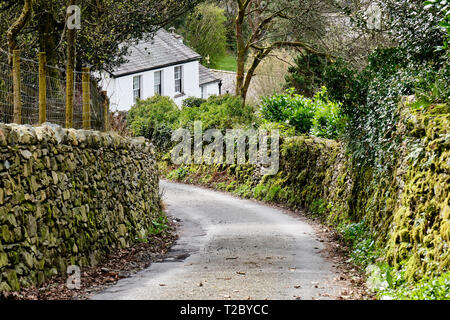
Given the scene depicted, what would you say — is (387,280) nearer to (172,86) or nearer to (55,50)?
(55,50)

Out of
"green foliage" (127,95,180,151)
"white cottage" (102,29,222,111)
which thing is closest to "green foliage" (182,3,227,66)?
"white cottage" (102,29,222,111)

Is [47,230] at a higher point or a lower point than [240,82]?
lower

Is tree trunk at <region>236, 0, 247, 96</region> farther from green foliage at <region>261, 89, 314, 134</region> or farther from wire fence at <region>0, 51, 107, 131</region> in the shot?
wire fence at <region>0, 51, 107, 131</region>

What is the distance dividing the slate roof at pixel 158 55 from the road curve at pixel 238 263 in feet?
65.2

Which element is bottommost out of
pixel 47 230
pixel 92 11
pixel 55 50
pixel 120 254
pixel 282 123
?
pixel 120 254

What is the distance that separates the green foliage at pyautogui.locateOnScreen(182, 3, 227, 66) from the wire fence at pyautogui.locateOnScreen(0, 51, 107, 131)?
44335mm

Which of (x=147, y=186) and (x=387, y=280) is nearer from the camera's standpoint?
(x=387, y=280)

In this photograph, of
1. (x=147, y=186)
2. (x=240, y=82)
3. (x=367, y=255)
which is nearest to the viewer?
(x=367, y=255)

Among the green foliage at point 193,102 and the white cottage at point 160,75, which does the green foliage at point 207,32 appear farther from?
the green foliage at point 193,102

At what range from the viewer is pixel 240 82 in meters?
32.7

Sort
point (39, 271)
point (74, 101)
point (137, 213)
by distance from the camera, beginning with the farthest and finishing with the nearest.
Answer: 1. point (137, 213)
2. point (74, 101)
3. point (39, 271)

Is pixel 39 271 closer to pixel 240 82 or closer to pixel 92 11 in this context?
pixel 92 11

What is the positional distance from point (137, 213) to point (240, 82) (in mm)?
19460

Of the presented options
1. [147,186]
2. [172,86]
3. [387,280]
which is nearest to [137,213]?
[147,186]
